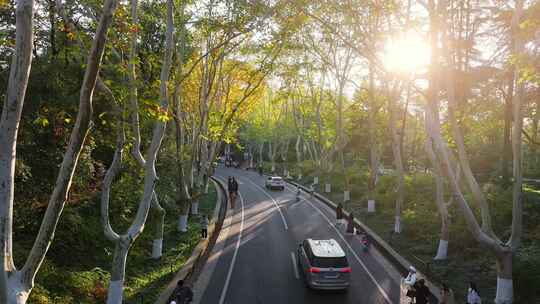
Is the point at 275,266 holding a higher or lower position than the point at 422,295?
lower

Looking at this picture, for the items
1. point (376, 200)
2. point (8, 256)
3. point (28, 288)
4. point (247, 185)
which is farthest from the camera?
point (247, 185)

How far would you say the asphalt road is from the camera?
1176 centimetres

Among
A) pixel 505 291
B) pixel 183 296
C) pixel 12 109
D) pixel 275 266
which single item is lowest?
pixel 275 266

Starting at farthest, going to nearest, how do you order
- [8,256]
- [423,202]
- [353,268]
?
1. [423,202]
2. [353,268]
3. [8,256]

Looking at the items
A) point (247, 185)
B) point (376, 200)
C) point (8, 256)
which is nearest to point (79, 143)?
point (8, 256)

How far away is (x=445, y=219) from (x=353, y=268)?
4.13m

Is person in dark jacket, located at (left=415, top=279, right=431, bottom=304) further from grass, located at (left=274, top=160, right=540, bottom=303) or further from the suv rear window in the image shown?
the suv rear window

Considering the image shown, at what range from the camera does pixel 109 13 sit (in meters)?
5.71

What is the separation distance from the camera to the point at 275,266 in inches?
570

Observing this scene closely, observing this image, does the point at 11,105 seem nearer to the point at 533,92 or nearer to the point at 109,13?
the point at 109,13

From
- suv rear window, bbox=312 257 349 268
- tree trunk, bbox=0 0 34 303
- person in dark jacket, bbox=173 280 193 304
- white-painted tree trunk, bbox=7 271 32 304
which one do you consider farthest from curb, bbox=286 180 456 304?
tree trunk, bbox=0 0 34 303

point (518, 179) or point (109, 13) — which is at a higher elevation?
point (109, 13)

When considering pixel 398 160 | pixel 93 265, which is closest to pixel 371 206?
pixel 398 160

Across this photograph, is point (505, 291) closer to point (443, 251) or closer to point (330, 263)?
point (443, 251)
